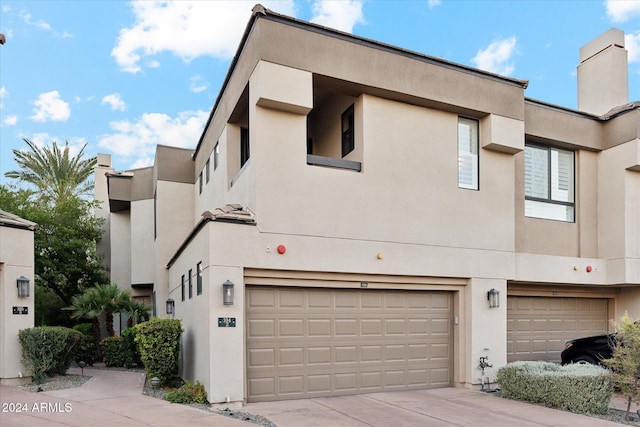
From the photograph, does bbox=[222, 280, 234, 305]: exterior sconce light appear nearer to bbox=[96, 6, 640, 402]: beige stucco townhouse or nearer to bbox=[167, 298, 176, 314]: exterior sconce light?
bbox=[96, 6, 640, 402]: beige stucco townhouse

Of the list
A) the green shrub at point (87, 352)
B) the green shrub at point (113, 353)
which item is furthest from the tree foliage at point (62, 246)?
the green shrub at point (113, 353)

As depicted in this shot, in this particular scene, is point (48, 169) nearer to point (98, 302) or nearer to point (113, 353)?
point (98, 302)

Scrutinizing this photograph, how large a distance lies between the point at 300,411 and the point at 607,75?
40.9ft

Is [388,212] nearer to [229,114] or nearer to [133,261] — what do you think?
[229,114]

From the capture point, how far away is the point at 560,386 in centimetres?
876

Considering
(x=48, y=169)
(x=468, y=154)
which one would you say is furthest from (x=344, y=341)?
(x=48, y=169)

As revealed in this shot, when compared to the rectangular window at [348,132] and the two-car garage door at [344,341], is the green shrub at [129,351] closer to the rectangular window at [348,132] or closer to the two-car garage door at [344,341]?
the two-car garage door at [344,341]

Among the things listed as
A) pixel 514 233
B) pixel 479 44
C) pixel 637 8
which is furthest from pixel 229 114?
pixel 637 8

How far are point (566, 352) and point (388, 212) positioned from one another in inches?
222

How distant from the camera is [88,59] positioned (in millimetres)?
20141

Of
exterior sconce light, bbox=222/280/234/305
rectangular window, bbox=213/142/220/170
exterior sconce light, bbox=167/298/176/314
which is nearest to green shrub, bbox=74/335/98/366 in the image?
exterior sconce light, bbox=167/298/176/314

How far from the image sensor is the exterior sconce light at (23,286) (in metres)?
10.2

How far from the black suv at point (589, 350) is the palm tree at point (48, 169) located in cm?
2300

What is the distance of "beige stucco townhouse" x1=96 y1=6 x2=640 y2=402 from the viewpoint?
28.9 feet
